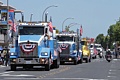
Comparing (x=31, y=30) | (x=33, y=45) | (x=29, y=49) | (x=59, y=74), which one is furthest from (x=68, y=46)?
(x=59, y=74)

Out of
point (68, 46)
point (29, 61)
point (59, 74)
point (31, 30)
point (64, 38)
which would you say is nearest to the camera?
point (59, 74)

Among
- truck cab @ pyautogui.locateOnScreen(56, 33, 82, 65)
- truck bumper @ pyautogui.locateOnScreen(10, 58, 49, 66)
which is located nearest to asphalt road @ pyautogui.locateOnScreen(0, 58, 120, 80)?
truck bumper @ pyautogui.locateOnScreen(10, 58, 49, 66)

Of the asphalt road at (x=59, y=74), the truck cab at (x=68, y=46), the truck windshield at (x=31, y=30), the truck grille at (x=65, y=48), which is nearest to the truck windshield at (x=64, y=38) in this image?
the truck cab at (x=68, y=46)

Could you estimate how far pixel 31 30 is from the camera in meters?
34.2

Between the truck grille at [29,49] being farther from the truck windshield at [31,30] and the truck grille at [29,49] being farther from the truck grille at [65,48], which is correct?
the truck grille at [65,48]

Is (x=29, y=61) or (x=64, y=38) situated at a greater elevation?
(x=64, y=38)

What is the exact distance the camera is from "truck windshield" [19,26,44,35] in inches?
1346

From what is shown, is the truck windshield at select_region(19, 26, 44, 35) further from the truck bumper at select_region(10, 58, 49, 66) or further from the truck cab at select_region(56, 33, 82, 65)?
the truck cab at select_region(56, 33, 82, 65)

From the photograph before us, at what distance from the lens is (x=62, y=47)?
1924 inches

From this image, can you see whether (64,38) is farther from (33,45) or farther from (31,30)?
(33,45)

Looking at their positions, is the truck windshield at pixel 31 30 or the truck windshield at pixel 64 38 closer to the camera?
the truck windshield at pixel 31 30

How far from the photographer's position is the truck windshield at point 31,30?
34.2 m

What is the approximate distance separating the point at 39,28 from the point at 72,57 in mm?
16005

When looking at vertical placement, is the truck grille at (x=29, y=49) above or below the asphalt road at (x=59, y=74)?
above
